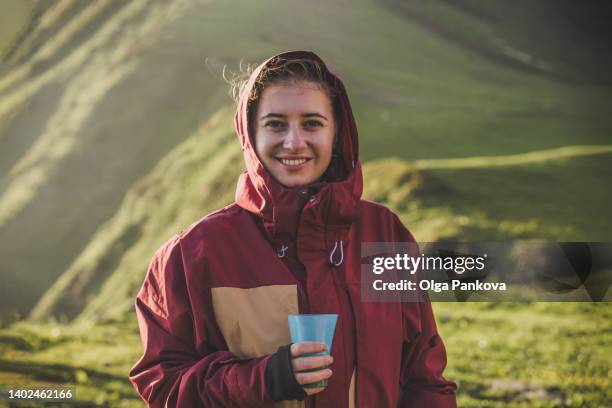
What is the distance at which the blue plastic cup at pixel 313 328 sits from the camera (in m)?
1.80

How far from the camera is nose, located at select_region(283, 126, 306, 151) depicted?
2035 millimetres

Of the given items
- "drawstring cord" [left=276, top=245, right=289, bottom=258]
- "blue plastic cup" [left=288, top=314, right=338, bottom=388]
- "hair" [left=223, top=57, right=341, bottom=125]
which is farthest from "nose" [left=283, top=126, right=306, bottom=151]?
"blue plastic cup" [left=288, top=314, right=338, bottom=388]

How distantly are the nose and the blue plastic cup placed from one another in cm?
49

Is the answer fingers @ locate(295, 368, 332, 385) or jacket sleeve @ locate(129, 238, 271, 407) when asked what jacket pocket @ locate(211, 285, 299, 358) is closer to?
jacket sleeve @ locate(129, 238, 271, 407)

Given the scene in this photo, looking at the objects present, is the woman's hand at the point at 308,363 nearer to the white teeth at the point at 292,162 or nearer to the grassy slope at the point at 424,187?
the white teeth at the point at 292,162

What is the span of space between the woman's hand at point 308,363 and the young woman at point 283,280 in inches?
4.9

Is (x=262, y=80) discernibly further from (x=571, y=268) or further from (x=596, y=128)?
(x=596, y=128)

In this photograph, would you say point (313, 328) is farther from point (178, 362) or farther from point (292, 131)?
point (292, 131)

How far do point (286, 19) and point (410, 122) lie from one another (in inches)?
56.7

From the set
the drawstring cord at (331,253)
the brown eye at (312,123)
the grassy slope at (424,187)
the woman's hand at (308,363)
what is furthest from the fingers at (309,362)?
the grassy slope at (424,187)

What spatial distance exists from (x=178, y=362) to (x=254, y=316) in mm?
233

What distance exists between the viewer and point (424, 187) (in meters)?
6.20

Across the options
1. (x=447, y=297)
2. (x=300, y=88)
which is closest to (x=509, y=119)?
(x=447, y=297)

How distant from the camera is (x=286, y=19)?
6273 millimetres
